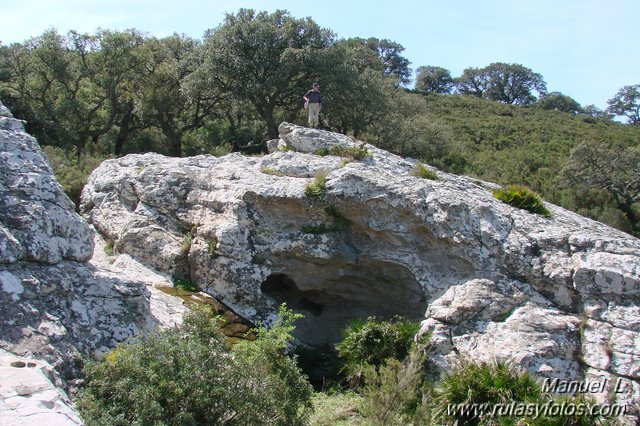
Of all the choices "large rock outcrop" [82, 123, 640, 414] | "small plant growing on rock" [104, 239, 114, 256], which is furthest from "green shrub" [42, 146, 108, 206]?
"small plant growing on rock" [104, 239, 114, 256]

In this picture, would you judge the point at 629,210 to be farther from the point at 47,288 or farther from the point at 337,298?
the point at 47,288

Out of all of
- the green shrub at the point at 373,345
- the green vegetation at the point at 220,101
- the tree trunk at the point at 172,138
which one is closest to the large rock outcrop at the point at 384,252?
the green shrub at the point at 373,345

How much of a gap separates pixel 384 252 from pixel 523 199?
12.0ft

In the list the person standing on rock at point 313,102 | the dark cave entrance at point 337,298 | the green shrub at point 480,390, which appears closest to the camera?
the green shrub at point 480,390

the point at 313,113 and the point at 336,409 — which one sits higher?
the point at 313,113

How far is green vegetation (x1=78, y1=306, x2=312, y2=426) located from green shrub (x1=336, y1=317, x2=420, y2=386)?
3.54m

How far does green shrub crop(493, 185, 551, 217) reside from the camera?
1394 cm

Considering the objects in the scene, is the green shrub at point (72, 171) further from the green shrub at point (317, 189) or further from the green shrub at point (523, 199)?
the green shrub at point (523, 199)

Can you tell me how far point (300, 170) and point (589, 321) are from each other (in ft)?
23.9

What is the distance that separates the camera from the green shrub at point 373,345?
1148 centimetres

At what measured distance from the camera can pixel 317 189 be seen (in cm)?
1353

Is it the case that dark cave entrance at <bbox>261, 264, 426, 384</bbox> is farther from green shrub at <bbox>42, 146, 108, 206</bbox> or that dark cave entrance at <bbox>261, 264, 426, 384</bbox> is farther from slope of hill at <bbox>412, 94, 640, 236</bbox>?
slope of hill at <bbox>412, 94, 640, 236</bbox>

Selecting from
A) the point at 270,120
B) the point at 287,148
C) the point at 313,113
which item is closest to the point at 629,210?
the point at 270,120

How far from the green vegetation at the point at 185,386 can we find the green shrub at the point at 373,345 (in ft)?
11.6
